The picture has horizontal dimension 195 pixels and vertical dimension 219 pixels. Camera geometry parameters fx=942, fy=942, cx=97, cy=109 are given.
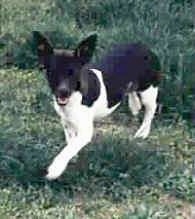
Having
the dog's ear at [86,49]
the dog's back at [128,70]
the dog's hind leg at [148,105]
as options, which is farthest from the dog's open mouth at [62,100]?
the dog's hind leg at [148,105]

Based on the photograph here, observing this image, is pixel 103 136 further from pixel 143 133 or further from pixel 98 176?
pixel 98 176

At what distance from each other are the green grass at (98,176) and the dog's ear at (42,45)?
843 mm

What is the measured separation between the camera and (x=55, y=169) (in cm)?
698

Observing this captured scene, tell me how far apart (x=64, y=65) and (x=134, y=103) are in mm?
2010

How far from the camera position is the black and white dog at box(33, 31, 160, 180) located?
698cm

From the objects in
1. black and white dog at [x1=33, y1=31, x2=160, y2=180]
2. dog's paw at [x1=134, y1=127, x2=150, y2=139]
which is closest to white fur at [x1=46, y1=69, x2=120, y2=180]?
black and white dog at [x1=33, y1=31, x2=160, y2=180]

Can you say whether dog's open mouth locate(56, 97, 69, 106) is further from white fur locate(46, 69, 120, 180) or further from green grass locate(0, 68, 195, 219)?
green grass locate(0, 68, 195, 219)

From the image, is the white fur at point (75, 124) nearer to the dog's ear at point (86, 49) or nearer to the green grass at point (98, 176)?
the green grass at point (98, 176)

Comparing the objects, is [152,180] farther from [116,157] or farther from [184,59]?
[184,59]

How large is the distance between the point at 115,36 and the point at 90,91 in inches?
127

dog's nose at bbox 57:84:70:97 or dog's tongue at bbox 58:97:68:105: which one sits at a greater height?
dog's nose at bbox 57:84:70:97

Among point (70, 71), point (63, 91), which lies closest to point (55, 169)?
point (63, 91)

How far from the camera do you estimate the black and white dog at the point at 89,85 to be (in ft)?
22.9

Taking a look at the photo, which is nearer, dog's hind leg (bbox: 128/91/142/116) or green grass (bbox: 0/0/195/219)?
green grass (bbox: 0/0/195/219)
